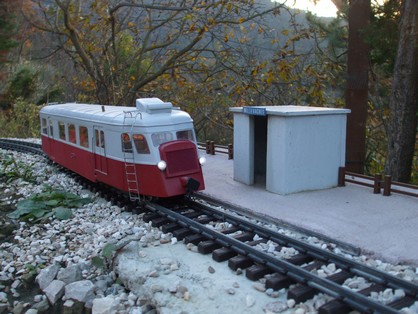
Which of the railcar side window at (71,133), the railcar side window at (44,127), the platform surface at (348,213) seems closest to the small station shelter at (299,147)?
the platform surface at (348,213)

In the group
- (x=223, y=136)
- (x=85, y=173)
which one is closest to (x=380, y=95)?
(x=223, y=136)

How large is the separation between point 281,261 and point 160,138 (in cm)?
418

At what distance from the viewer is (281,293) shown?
6125 mm

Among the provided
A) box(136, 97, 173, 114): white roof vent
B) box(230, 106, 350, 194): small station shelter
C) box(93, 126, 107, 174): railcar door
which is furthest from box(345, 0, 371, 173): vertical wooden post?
box(93, 126, 107, 174): railcar door

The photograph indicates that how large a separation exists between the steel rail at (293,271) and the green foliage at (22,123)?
18885mm

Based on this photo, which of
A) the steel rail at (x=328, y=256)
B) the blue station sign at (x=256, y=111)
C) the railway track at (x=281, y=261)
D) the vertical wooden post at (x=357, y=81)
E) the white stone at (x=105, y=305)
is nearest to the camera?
the railway track at (x=281, y=261)

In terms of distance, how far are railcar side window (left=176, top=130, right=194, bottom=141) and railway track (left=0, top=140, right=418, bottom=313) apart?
151 centimetres

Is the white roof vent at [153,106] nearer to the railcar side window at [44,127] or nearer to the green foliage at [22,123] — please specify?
the railcar side window at [44,127]

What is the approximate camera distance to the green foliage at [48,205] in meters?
9.82

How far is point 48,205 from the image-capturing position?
408 inches

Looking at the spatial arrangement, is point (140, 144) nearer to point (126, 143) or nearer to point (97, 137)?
point (126, 143)

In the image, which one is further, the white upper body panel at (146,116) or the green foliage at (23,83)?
the green foliage at (23,83)

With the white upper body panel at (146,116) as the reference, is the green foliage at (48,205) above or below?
below

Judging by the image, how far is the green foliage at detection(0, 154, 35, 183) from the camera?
13.3 meters
